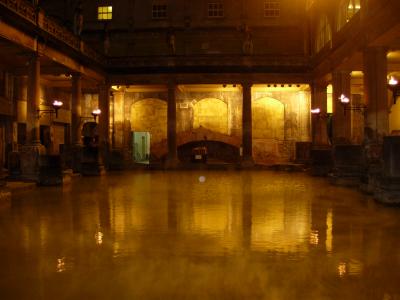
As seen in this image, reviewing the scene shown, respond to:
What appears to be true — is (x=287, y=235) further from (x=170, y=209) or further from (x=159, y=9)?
(x=159, y=9)

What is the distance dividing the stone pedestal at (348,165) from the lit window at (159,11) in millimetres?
21297

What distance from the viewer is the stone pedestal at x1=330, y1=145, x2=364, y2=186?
17.1 m

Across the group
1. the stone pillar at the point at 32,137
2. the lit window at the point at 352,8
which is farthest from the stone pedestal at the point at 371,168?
the stone pillar at the point at 32,137

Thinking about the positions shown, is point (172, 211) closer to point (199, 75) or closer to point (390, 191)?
point (390, 191)

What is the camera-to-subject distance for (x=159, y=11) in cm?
3388

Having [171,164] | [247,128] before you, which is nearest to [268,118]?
[247,128]

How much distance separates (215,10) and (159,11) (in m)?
4.45

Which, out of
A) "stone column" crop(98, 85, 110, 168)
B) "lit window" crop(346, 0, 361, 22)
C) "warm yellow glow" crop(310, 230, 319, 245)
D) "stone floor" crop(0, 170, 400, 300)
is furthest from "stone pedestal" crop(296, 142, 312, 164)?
"warm yellow glow" crop(310, 230, 319, 245)

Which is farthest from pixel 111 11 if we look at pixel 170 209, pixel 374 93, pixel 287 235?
pixel 287 235

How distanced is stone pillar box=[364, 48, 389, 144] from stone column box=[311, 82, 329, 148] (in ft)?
30.5

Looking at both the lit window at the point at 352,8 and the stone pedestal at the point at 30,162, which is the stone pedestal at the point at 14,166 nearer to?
the stone pedestal at the point at 30,162

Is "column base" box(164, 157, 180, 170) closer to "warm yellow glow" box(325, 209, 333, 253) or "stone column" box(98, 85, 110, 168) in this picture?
"stone column" box(98, 85, 110, 168)

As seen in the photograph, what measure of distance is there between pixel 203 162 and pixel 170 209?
Answer: 20.0m

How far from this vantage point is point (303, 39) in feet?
109
